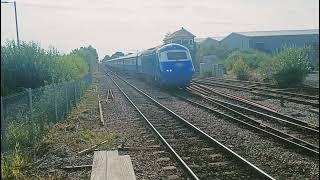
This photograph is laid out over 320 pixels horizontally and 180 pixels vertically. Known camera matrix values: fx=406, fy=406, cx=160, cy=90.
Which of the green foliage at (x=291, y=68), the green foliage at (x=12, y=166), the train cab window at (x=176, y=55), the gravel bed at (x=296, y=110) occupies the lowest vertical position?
the gravel bed at (x=296, y=110)

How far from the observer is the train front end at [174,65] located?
2602 cm

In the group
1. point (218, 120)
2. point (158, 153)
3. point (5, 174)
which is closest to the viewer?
point (5, 174)

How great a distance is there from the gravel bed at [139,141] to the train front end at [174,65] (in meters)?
7.31

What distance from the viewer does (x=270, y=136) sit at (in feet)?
34.8

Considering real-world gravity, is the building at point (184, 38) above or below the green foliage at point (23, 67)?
above

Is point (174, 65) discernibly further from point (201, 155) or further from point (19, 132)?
point (201, 155)

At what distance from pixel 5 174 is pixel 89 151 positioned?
2821mm

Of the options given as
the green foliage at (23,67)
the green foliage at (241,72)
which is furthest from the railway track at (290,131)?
the green foliage at (241,72)

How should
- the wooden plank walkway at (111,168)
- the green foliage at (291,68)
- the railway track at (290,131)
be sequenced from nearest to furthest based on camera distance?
the wooden plank walkway at (111,168), the railway track at (290,131), the green foliage at (291,68)

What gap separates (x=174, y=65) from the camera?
26.1 m

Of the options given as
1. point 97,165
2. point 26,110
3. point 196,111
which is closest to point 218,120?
point 196,111

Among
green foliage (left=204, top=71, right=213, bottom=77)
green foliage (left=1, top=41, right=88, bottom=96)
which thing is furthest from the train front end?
green foliage (left=204, top=71, right=213, bottom=77)

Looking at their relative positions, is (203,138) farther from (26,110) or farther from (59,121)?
(59,121)

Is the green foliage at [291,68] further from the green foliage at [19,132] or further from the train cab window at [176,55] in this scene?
the green foliage at [19,132]
